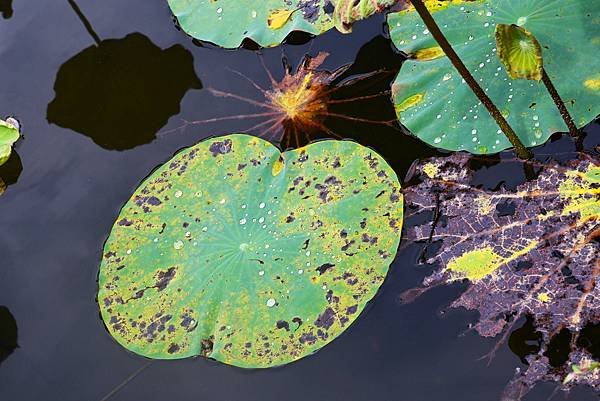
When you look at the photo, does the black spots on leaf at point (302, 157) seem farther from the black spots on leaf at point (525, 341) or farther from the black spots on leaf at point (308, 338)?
→ the black spots on leaf at point (525, 341)

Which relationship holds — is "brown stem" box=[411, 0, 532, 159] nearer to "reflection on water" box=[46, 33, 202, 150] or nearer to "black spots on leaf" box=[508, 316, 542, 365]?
"black spots on leaf" box=[508, 316, 542, 365]

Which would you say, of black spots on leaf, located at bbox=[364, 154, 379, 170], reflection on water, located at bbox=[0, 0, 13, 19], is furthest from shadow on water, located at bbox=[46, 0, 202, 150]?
black spots on leaf, located at bbox=[364, 154, 379, 170]

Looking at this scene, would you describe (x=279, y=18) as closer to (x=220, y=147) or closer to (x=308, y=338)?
(x=220, y=147)

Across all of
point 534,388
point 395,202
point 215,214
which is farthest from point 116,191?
point 534,388

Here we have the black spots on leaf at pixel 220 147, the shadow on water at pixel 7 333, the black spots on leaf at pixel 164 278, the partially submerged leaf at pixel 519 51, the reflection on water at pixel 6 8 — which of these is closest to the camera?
the partially submerged leaf at pixel 519 51

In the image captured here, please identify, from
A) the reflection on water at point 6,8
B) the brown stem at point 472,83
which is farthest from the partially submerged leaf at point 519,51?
the reflection on water at point 6,8

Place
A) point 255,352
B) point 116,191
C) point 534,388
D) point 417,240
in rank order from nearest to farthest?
point 534,388 → point 255,352 → point 417,240 → point 116,191

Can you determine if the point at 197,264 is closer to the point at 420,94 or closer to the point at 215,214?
the point at 215,214
